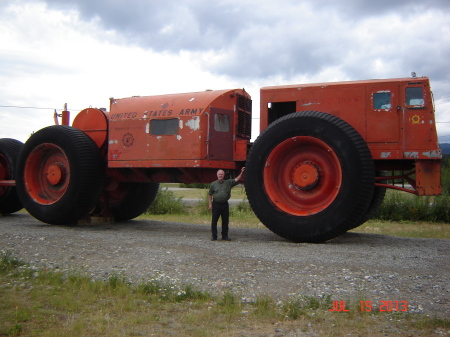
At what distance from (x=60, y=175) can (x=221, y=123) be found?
3.93 m

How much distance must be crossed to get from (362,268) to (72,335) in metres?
3.54

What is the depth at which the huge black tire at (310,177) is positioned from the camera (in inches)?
318

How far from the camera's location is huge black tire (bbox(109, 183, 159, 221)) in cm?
1274

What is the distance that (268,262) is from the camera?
6.64 meters

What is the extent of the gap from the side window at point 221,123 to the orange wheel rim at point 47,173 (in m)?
3.63

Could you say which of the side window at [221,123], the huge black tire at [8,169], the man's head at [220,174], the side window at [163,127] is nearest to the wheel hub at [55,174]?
the side window at [163,127]

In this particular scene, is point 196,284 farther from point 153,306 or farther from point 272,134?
point 272,134

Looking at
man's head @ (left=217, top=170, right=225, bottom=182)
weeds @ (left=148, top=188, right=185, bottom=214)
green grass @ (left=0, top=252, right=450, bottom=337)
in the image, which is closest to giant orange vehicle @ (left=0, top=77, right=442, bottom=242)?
man's head @ (left=217, top=170, right=225, bottom=182)

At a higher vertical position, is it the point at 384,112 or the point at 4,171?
the point at 384,112

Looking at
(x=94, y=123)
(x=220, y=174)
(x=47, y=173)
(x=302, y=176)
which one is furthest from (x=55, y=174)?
(x=302, y=176)

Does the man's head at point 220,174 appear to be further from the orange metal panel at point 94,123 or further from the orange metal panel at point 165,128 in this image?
the orange metal panel at point 94,123

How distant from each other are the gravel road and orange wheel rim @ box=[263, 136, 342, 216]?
2.40 feet

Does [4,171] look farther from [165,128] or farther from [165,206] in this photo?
[165,206]

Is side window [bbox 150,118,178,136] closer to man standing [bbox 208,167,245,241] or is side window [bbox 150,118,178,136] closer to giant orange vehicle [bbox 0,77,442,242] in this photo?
giant orange vehicle [bbox 0,77,442,242]
